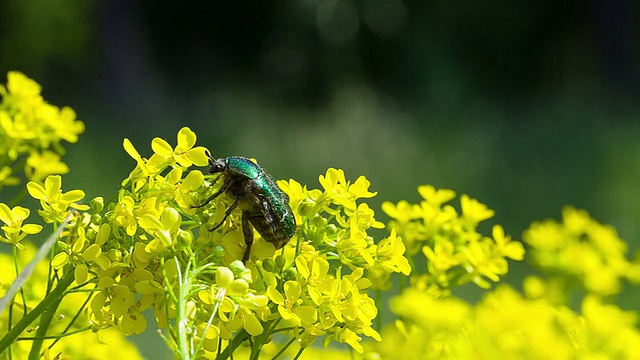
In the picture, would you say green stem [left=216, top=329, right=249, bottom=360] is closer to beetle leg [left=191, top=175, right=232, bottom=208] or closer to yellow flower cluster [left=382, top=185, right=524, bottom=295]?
beetle leg [left=191, top=175, right=232, bottom=208]

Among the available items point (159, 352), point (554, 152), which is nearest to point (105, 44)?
point (554, 152)

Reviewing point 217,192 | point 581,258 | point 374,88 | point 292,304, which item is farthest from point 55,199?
point 374,88

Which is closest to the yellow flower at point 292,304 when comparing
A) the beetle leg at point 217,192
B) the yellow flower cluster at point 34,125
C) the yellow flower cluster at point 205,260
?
the yellow flower cluster at point 205,260

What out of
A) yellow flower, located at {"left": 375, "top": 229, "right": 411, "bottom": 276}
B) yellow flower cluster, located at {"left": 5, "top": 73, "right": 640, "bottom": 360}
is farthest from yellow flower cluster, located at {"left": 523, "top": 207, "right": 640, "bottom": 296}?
yellow flower, located at {"left": 375, "top": 229, "right": 411, "bottom": 276}

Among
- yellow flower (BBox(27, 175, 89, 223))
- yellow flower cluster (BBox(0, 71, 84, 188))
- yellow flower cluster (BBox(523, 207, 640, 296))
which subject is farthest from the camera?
yellow flower cluster (BBox(523, 207, 640, 296))

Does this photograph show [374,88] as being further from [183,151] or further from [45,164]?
[183,151]

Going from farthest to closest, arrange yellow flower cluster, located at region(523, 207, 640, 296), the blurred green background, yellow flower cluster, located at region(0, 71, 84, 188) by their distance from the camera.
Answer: the blurred green background, yellow flower cluster, located at region(523, 207, 640, 296), yellow flower cluster, located at region(0, 71, 84, 188)

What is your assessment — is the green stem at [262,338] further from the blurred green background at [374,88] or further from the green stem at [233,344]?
the blurred green background at [374,88]

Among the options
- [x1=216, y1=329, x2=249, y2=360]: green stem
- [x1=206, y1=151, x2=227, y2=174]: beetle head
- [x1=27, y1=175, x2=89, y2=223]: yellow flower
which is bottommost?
[x1=216, y1=329, x2=249, y2=360]: green stem
